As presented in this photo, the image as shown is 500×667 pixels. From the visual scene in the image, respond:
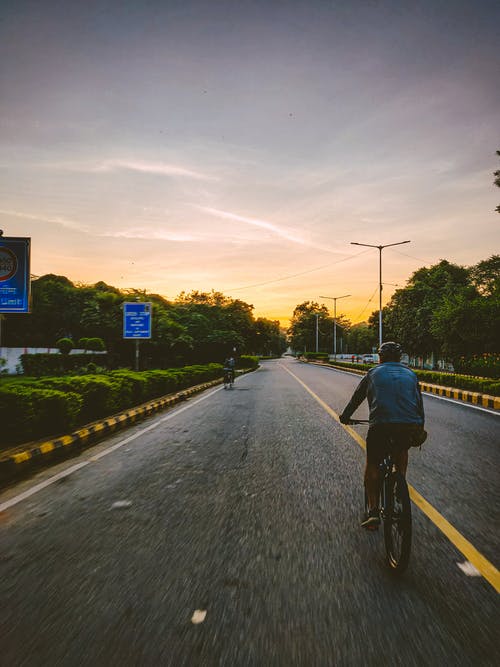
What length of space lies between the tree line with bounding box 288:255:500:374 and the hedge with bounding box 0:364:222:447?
892 inches

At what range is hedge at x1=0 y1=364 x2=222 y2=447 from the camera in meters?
7.93

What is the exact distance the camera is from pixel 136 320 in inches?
869

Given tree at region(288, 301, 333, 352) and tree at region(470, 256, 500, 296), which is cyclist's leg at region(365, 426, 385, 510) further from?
tree at region(288, 301, 333, 352)

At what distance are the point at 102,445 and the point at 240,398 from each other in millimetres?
9031

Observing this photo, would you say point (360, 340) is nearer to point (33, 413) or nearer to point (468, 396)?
point (468, 396)

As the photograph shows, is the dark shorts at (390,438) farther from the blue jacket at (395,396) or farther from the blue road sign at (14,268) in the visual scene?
the blue road sign at (14,268)

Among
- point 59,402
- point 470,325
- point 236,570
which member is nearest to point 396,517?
point 236,570

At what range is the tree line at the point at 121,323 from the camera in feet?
117

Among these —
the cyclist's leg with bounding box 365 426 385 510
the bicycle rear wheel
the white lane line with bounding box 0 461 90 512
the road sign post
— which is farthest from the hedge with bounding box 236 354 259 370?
the bicycle rear wheel

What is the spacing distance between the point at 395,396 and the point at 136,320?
63.3 feet

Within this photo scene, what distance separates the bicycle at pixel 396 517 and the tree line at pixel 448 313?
2735cm

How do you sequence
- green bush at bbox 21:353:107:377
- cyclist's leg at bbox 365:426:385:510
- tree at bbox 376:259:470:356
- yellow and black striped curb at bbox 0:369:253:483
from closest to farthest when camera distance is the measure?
cyclist's leg at bbox 365:426:385:510, yellow and black striped curb at bbox 0:369:253:483, green bush at bbox 21:353:107:377, tree at bbox 376:259:470:356

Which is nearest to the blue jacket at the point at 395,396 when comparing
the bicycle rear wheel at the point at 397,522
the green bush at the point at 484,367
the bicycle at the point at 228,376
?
the bicycle rear wheel at the point at 397,522

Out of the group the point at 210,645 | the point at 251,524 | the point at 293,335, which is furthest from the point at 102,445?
the point at 293,335
